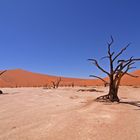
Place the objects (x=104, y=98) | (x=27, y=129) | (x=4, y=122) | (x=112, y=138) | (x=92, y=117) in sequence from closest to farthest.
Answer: (x=112, y=138), (x=27, y=129), (x=4, y=122), (x=92, y=117), (x=104, y=98)

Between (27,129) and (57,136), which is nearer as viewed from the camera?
(57,136)

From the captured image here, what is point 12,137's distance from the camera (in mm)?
5062

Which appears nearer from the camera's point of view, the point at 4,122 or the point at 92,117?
the point at 4,122

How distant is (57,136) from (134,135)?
1.65 m

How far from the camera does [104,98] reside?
13.5m

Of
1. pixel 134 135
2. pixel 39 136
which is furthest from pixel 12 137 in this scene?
pixel 134 135

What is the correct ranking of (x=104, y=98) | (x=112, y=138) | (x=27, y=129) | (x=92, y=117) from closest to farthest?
1. (x=112, y=138)
2. (x=27, y=129)
3. (x=92, y=117)
4. (x=104, y=98)

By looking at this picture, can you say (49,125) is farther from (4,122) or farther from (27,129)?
(4,122)

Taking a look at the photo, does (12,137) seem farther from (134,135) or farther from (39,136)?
(134,135)

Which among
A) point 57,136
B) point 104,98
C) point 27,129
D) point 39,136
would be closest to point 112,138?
point 57,136

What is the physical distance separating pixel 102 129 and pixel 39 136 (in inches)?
60.0

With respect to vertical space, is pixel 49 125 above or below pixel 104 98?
below

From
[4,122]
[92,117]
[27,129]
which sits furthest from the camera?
[92,117]

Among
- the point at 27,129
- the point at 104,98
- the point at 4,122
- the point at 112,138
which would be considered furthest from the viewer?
the point at 104,98
